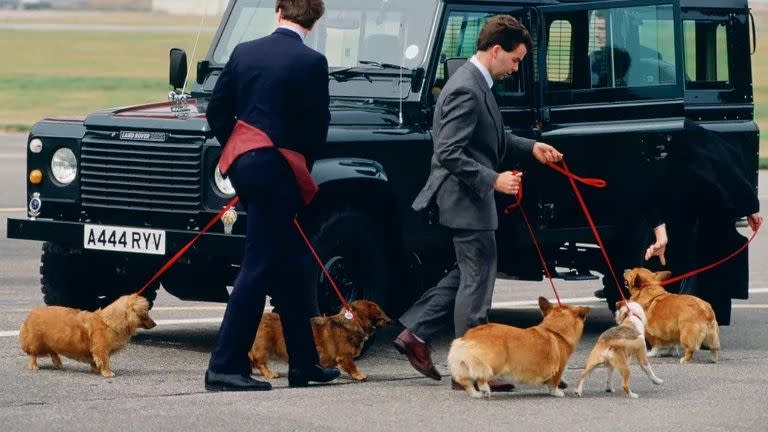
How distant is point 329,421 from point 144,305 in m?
1.82

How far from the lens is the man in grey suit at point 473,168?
807cm

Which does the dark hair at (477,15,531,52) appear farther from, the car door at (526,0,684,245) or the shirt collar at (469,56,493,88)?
the car door at (526,0,684,245)

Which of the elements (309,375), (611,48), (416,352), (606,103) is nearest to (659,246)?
(606,103)

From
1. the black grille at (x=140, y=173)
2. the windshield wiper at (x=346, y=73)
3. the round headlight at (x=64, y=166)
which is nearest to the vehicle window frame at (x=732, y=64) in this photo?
the windshield wiper at (x=346, y=73)

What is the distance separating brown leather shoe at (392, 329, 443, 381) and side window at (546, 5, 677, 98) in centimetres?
252

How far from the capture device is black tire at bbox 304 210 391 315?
8992 mm

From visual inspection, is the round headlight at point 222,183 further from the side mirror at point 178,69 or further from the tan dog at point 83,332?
the side mirror at point 178,69

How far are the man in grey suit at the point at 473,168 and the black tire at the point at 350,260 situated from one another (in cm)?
77

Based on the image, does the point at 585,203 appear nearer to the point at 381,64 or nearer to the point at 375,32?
the point at 381,64

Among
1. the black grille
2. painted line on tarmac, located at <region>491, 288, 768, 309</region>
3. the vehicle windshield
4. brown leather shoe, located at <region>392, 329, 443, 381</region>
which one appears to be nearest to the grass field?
painted line on tarmac, located at <region>491, 288, 768, 309</region>

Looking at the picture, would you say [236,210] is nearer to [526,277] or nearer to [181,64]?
[181,64]

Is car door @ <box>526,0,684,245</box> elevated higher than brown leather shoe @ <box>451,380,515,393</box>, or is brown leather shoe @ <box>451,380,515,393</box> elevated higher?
car door @ <box>526,0,684,245</box>

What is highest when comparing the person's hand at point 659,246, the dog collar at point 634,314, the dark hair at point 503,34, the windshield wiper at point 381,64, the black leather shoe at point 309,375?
the dark hair at point 503,34

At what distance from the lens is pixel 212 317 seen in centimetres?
1112
